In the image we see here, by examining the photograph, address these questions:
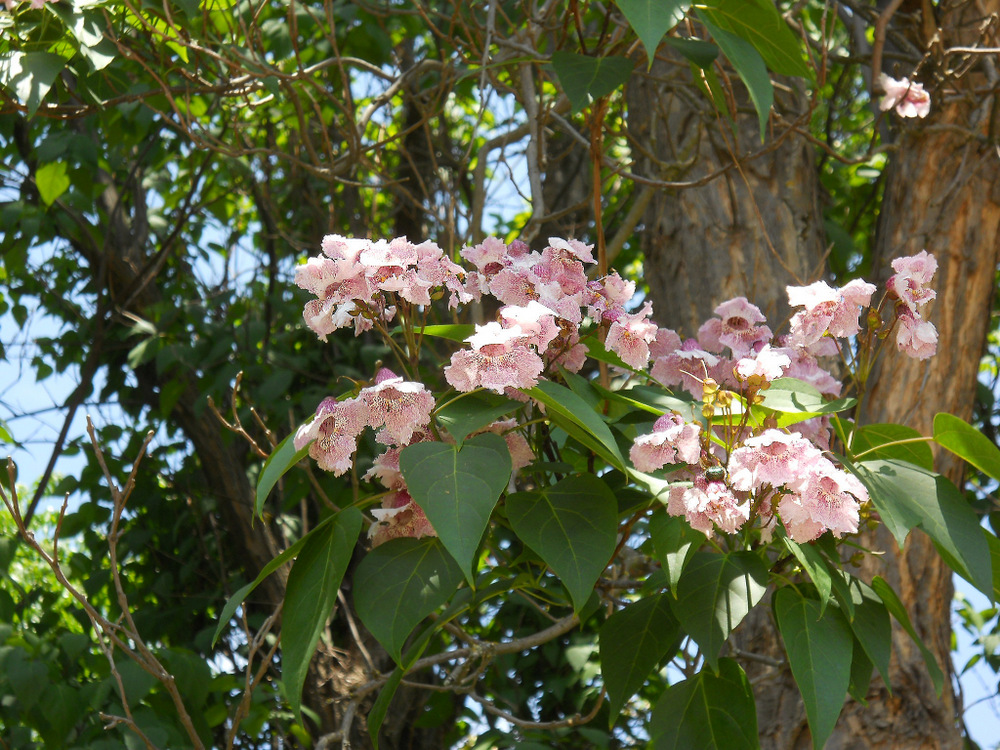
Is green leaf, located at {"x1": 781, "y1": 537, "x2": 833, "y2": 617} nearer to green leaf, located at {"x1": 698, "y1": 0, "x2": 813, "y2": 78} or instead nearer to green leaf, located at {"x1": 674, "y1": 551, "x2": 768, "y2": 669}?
green leaf, located at {"x1": 674, "y1": 551, "x2": 768, "y2": 669}

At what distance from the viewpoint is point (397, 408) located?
100 cm

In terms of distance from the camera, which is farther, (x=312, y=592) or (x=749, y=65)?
(x=749, y=65)

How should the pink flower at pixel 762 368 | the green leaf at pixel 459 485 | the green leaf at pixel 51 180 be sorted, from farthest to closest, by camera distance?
the green leaf at pixel 51 180, the pink flower at pixel 762 368, the green leaf at pixel 459 485

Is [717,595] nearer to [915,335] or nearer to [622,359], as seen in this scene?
[622,359]

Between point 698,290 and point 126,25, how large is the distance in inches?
53.5

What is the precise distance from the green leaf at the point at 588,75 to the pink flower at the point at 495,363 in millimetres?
397

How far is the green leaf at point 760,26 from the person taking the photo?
1.23 meters

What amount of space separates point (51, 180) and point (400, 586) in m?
1.77

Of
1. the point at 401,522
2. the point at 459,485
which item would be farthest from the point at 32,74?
the point at 459,485

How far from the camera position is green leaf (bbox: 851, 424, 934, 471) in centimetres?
121

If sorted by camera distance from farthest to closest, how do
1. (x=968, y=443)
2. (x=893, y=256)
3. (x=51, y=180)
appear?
(x=51, y=180), (x=893, y=256), (x=968, y=443)

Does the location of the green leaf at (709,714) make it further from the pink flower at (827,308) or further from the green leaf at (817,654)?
Answer: the pink flower at (827,308)

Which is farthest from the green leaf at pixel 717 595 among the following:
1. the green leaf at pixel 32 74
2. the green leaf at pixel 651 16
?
the green leaf at pixel 32 74

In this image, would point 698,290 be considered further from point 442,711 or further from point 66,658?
point 66,658
